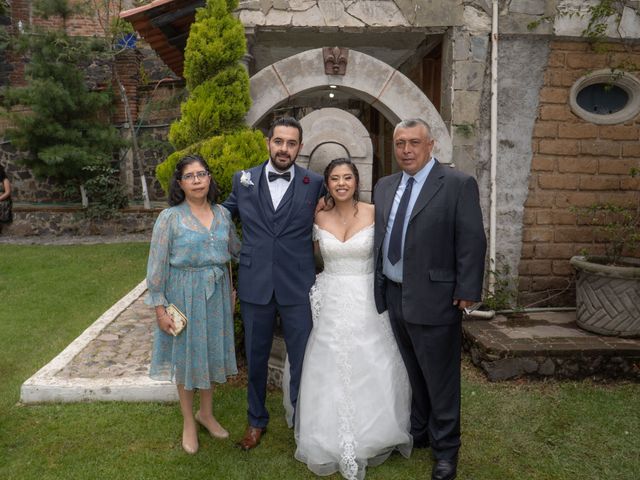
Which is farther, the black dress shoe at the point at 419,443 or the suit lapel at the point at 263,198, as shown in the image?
the black dress shoe at the point at 419,443

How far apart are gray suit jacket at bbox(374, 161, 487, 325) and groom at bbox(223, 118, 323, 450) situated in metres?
0.67

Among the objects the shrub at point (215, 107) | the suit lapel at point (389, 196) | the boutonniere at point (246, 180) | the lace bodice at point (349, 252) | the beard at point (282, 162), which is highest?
the shrub at point (215, 107)

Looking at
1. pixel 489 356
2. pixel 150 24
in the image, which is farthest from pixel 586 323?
pixel 150 24

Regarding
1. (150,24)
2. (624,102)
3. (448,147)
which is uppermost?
(150,24)

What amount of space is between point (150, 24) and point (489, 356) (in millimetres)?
4845

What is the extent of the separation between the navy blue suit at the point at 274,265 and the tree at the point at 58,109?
33.0ft

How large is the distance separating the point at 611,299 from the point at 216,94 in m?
4.10

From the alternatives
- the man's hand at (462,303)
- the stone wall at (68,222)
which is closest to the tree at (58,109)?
the stone wall at (68,222)

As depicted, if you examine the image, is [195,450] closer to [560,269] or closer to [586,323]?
[586,323]

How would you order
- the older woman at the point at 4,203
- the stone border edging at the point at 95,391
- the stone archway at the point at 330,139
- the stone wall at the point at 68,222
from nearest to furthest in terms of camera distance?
the stone border edging at the point at 95,391 < the stone archway at the point at 330,139 < the older woman at the point at 4,203 < the stone wall at the point at 68,222

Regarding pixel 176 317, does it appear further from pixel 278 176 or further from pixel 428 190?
pixel 428 190

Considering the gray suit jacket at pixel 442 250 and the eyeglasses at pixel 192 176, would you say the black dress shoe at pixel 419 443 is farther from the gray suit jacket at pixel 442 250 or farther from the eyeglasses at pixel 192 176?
the eyeglasses at pixel 192 176

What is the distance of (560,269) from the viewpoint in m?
5.90

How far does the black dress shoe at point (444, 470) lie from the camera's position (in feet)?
10.0
